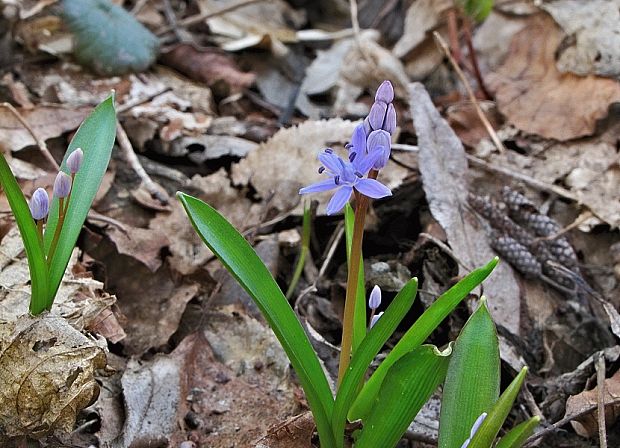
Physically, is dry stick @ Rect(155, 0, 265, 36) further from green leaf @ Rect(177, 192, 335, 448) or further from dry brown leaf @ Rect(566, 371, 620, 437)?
dry brown leaf @ Rect(566, 371, 620, 437)

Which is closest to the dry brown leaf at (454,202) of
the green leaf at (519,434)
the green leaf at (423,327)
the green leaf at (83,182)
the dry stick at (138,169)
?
the green leaf at (423,327)

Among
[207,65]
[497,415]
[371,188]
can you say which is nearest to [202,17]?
[207,65]

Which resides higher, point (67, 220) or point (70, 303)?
point (67, 220)

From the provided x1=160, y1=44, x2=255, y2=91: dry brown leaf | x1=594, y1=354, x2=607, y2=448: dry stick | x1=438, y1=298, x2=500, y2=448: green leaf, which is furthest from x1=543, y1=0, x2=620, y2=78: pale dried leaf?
x1=438, y1=298, x2=500, y2=448: green leaf

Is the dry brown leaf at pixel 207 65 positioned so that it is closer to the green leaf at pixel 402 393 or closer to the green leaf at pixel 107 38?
the green leaf at pixel 107 38

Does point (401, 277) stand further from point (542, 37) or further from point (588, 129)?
point (542, 37)

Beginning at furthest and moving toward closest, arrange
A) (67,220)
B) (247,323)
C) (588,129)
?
(588,129) < (247,323) < (67,220)

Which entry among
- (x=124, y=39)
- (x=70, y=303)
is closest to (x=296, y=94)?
(x=124, y=39)
